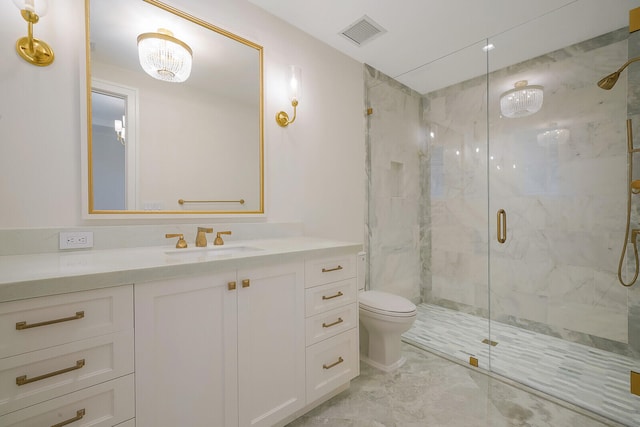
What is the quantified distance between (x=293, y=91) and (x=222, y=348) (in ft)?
5.28

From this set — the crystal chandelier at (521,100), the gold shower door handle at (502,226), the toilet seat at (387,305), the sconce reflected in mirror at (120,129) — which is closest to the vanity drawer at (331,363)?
the toilet seat at (387,305)

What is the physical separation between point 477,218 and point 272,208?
2.15 metres

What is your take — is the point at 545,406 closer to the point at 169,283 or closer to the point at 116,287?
the point at 169,283

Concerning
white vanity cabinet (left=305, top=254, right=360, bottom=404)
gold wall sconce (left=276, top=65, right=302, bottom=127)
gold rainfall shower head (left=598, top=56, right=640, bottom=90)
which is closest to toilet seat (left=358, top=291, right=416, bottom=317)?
white vanity cabinet (left=305, top=254, right=360, bottom=404)

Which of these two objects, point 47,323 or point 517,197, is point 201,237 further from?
point 517,197

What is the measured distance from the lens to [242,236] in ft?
5.69

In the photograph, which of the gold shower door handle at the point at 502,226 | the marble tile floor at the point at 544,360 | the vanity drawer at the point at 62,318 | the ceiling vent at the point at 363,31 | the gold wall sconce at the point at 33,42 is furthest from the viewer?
the gold shower door handle at the point at 502,226

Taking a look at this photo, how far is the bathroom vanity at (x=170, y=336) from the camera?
778 mm

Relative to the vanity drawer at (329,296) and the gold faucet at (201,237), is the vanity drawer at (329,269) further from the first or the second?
the gold faucet at (201,237)

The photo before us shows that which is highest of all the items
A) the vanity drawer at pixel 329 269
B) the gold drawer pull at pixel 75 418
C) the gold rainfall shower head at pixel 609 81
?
the gold rainfall shower head at pixel 609 81

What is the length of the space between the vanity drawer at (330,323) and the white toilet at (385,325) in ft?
0.86

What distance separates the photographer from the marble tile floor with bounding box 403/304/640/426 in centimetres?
163

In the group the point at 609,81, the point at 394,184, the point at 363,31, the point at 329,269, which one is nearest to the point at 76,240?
the point at 329,269

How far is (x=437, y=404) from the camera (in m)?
1.62
